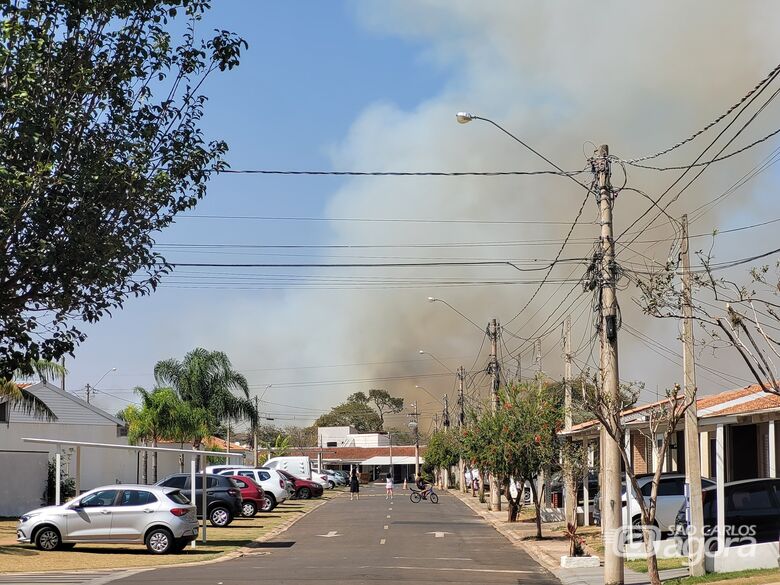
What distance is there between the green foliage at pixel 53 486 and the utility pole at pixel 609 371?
26.2 metres

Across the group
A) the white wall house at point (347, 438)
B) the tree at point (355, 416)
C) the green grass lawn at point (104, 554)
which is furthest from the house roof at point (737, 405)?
the tree at point (355, 416)

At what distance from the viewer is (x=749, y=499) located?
21.3m

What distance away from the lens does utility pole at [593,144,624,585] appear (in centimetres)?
1781

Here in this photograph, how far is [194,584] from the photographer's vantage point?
17.8 meters

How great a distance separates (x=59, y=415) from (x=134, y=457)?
19.8ft

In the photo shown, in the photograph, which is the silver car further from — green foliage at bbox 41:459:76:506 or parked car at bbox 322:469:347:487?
parked car at bbox 322:469:347:487

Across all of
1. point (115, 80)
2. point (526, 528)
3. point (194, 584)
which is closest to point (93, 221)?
point (115, 80)

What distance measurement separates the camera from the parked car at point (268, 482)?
43.0 meters

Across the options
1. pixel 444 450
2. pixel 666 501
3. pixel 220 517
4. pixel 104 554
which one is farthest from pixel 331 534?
pixel 444 450

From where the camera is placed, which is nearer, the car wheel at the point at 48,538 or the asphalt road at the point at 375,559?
the asphalt road at the point at 375,559

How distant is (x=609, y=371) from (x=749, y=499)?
5.39 meters

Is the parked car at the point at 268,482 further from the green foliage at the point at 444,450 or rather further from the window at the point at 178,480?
the green foliage at the point at 444,450

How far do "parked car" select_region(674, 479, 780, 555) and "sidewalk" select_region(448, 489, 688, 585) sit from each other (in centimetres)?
149

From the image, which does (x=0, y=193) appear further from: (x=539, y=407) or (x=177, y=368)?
(x=177, y=368)
